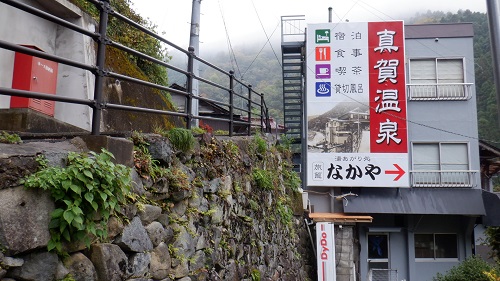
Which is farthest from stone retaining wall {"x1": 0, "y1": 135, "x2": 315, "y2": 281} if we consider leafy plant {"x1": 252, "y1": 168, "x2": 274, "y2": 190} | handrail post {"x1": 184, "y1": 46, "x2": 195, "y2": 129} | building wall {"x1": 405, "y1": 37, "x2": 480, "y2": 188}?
building wall {"x1": 405, "y1": 37, "x2": 480, "y2": 188}

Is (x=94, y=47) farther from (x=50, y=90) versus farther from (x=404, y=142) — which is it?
(x=404, y=142)

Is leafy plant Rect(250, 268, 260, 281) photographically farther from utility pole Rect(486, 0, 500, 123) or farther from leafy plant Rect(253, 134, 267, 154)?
utility pole Rect(486, 0, 500, 123)

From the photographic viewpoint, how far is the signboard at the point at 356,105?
15.6m

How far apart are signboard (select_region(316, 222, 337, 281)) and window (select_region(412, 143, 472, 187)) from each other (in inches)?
212

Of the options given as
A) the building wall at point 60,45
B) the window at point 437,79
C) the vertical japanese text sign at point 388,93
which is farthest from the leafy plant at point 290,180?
the window at point 437,79

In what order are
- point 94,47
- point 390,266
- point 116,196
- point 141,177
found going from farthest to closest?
1. point 390,266
2. point 94,47
3. point 141,177
4. point 116,196

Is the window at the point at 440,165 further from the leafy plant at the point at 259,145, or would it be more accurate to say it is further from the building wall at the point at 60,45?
the building wall at the point at 60,45

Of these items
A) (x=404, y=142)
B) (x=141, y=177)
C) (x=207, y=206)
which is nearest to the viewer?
(x=141, y=177)

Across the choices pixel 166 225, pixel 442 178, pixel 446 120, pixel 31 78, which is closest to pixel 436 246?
pixel 442 178

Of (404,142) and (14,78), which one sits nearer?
(14,78)

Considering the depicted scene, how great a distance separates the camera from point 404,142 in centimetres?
1548

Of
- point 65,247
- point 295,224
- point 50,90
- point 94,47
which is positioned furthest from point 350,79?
point 65,247

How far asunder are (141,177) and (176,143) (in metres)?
0.88

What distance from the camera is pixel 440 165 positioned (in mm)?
16078
